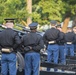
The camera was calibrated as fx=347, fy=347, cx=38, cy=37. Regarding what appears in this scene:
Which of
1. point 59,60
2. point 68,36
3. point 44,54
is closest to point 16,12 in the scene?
point 68,36

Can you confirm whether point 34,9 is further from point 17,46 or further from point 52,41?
point 17,46

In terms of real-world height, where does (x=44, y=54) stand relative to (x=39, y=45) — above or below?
below

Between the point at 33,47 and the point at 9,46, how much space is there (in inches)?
32.1

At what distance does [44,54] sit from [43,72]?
2.54 m

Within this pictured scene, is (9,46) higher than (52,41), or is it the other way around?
(9,46)

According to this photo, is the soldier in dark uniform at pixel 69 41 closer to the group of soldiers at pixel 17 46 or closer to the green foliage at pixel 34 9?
the green foliage at pixel 34 9

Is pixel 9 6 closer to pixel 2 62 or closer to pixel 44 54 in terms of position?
pixel 44 54

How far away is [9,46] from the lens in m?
8.69

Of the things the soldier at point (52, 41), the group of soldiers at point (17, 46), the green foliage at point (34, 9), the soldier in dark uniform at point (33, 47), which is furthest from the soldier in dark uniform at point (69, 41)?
the soldier in dark uniform at point (33, 47)

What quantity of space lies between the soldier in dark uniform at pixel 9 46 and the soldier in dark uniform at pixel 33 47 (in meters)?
0.65

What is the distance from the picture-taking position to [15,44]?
8.67 metres

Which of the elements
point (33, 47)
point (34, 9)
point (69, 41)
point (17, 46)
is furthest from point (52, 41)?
point (34, 9)

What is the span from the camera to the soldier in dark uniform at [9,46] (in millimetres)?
8641

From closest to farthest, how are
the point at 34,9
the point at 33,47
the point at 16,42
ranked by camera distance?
the point at 16,42 → the point at 33,47 → the point at 34,9
